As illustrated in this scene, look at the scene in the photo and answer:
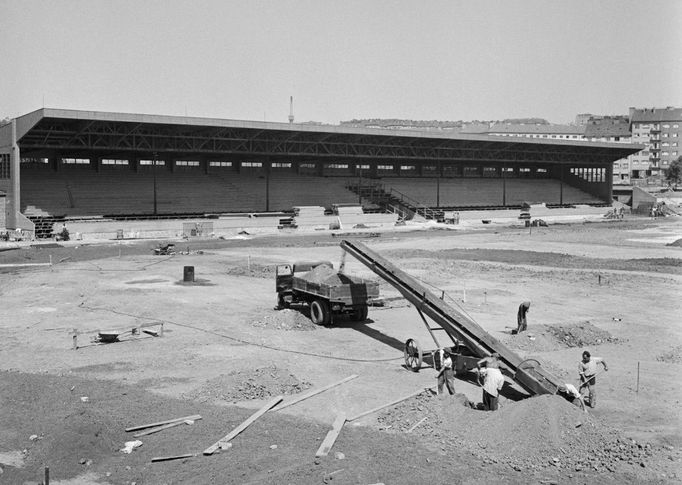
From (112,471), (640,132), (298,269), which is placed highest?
(640,132)

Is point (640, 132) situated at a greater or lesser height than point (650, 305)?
greater

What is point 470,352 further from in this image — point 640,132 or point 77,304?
point 640,132

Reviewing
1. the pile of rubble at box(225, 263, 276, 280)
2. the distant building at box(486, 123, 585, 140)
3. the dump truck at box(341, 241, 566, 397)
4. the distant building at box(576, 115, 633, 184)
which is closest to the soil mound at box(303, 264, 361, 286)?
the dump truck at box(341, 241, 566, 397)

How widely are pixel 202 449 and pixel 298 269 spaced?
13318 millimetres

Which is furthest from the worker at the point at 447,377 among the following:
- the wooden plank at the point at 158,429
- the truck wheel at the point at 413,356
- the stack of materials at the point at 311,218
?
the stack of materials at the point at 311,218

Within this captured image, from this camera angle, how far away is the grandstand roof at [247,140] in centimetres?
5734

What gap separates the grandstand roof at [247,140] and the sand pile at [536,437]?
4805 centimetres

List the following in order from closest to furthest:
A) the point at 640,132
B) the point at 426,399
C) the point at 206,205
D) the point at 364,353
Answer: the point at 426,399
the point at 364,353
the point at 206,205
the point at 640,132

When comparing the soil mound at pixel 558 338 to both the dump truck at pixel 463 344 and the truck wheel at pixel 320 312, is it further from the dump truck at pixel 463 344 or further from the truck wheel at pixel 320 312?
the truck wheel at pixel 320 312

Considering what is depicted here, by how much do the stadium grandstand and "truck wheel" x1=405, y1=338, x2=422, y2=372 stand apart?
44.1 meters

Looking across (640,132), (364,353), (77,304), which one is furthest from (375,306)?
(640,132)

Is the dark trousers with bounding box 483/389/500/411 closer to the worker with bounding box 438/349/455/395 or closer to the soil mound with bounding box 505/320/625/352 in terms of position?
the worker with bounding box 438/349/455/395

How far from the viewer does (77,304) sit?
2692 centimetres

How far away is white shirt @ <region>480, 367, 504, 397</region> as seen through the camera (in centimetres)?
1316
